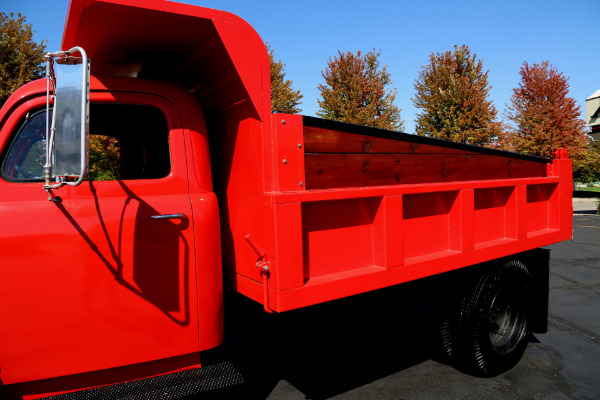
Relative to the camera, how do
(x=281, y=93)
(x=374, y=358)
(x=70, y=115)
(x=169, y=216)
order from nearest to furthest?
1. (x=70, y=115)
2. (x=169, y=216)
3. (x=374, y=358)
4. (x=281, y=93)

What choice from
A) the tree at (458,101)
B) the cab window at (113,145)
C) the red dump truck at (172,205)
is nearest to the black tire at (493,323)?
the red dump truck at (172,205)

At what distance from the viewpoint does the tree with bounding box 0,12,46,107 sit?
30.1 feet

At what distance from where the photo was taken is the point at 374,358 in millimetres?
3691

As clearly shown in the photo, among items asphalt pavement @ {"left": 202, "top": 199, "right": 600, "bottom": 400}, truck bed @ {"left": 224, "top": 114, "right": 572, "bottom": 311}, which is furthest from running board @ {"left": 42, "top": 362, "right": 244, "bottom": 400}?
truck bed @ {"left": 224, "top": 114, "right": 572, "bottom": 311}

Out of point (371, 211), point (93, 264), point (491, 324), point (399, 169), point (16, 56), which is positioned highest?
point (16, 56)

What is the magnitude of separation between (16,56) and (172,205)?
33.3 feet

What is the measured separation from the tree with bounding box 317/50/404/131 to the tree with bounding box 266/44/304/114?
5.45 ft

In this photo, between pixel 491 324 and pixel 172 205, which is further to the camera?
pixel 491 324

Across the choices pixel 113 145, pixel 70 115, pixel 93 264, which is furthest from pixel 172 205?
pixel 113 145

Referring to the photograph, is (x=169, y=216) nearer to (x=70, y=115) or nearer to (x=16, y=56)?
(x=70, y=115)

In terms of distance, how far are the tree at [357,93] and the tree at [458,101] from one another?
1.60m

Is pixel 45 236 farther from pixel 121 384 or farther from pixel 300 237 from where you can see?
pixel 300 237

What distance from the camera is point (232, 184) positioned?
94.7 inches

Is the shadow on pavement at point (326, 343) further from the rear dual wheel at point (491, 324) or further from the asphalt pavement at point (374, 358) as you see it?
the rear dual wheel at point (491, 324)
